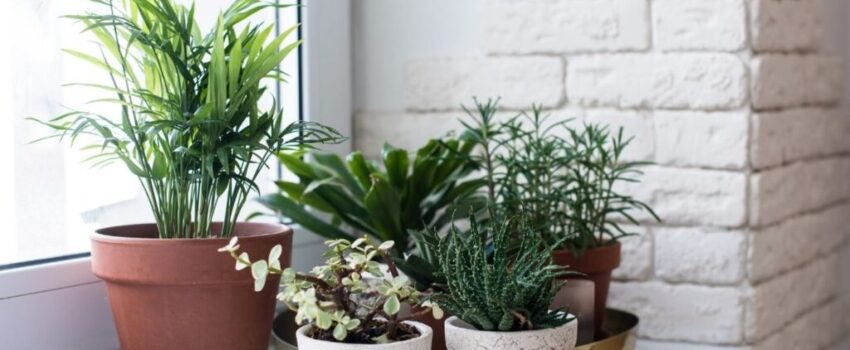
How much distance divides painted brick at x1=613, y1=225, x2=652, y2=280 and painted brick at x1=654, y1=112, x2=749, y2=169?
108 millimetres

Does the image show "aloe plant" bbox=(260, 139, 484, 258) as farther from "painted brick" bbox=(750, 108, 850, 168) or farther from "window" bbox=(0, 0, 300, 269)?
"painted brick" bbox=(750, 108, 850, 168)

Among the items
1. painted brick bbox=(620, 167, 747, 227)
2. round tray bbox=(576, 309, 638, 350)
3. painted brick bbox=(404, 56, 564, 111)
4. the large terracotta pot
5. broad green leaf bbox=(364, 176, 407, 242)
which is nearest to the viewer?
the large terracotta pot

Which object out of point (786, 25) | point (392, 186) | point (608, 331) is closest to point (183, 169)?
point (392, 186)

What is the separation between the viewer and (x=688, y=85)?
55.2 inches

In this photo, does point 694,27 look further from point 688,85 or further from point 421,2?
point 421,2

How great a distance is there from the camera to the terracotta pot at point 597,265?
4.11ft

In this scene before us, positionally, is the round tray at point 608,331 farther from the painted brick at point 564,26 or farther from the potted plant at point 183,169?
the painted brick at point 564,26

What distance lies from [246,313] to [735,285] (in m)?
0.68

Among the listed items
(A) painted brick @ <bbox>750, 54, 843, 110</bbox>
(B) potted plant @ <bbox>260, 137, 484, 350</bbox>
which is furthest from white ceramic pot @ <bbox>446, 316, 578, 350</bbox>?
(A) painted brick @ <bbox>750, 54, 843, 110</bbox>

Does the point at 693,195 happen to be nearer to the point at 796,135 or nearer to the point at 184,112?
the point at 796,135

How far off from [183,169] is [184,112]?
6cm

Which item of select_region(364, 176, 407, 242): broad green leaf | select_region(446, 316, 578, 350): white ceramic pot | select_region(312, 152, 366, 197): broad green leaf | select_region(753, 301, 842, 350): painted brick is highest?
select_region(312, 152, 366, 197): broad green leaf

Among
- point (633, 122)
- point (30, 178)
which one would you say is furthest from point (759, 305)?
point (30, 178)

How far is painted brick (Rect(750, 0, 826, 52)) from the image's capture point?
53.7 inches
